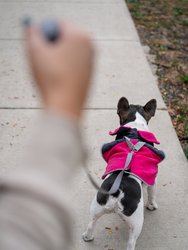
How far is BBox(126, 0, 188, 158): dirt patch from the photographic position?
5372 millimetres

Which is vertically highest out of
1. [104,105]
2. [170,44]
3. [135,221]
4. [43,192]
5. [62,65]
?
[62,65]

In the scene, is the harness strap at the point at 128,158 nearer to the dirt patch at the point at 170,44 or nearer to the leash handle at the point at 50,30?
the dirt patch at the point at 170,44

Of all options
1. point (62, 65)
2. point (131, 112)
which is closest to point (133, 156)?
point (131, 112)

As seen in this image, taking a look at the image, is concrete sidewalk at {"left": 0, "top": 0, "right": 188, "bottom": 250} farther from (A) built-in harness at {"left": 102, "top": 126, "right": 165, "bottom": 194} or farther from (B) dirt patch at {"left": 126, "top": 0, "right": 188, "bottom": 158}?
(A) built-in harness at {"left": 102, "top": 126, "right": 165, "bottom": 194}

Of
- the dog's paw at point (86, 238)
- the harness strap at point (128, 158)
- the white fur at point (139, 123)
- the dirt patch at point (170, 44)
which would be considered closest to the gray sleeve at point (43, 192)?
the harness strap at point (128, 158)

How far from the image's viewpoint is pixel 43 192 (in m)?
0.93

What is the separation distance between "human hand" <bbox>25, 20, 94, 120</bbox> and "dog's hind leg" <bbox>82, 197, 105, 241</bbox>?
2.23 metres

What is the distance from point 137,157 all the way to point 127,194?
0.34 meters

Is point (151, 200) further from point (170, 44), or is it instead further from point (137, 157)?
point (170, 44)

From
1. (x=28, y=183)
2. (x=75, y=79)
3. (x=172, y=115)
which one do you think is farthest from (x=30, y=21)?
(x=172, y=115)

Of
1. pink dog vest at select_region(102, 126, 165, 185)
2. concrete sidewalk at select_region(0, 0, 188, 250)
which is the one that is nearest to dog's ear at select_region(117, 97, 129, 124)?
pink dog vest at select_region(102, 126, 165, 185)

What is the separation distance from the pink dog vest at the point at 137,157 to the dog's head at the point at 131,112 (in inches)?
11.6

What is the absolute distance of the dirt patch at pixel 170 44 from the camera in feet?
17.6

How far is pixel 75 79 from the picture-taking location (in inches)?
38.7
